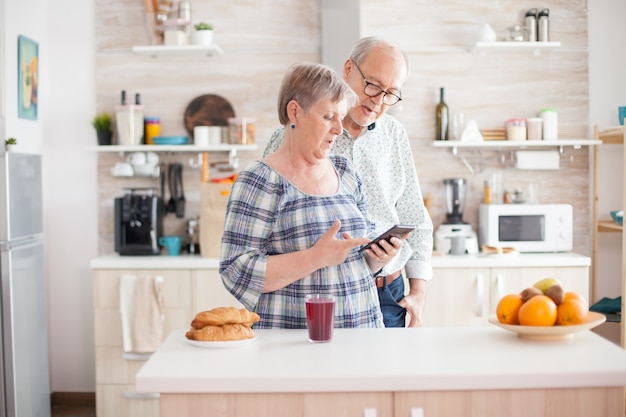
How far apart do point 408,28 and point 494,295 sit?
162 centimetres

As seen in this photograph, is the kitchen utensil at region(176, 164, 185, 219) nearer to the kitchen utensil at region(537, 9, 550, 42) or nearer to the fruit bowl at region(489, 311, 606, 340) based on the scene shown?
the kitchen utensil at region(537, 9, 550, 42)

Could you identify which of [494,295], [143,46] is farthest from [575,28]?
[143,46]

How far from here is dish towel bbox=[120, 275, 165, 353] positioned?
4.12 meters

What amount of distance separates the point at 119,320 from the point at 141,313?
164 mm

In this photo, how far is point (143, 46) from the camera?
4.59 m

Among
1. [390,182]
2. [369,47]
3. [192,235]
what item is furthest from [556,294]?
[192,235]

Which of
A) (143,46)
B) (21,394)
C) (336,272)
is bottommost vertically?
(21,394)

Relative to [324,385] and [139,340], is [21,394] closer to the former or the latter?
[139,340]

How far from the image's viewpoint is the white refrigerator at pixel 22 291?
3.46 metres

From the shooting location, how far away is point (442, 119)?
177 inches

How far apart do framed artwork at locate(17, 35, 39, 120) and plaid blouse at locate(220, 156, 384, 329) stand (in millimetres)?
2601

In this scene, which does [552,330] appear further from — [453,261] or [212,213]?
[212,213]

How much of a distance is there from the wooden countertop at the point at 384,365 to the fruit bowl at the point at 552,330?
0.07 ft

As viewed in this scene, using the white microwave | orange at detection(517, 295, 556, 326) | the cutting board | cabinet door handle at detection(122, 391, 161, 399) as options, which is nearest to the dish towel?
cabinet door handle at detection(122, 391, 161, 399)
